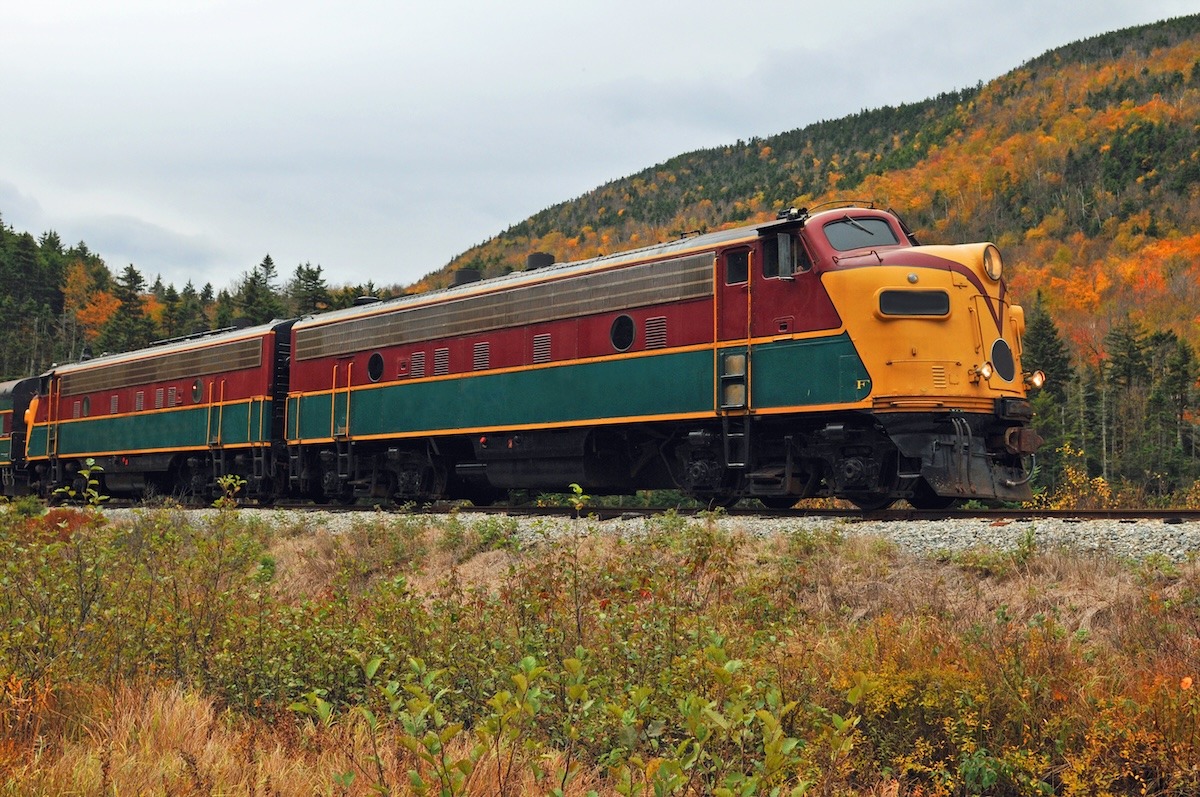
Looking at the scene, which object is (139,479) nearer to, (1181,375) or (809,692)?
(809,692)

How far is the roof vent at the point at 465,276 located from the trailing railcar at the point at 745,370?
1.45m

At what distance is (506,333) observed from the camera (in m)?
17.4

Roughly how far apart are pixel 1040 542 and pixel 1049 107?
174517mm

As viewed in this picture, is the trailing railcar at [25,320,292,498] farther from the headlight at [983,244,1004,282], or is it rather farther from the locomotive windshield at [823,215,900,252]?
the headlight at [983,244,1004,282]

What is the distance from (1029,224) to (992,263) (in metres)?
131

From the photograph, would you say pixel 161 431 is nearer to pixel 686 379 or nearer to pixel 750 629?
pixel 686 379

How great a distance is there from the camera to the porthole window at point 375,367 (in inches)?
783

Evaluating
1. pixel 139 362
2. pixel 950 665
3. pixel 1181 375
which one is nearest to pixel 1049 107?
pixel 1181 375

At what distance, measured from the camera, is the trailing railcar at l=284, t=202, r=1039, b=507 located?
1312cm

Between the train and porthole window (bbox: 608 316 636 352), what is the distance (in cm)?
3

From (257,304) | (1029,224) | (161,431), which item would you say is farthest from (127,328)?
(1029,224)

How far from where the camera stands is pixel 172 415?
25328mm

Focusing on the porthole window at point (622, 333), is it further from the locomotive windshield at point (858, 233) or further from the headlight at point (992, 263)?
the headlight at point (992, 263)

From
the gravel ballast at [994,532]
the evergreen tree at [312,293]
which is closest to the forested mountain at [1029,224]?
the evergreen tree at [312,293]
